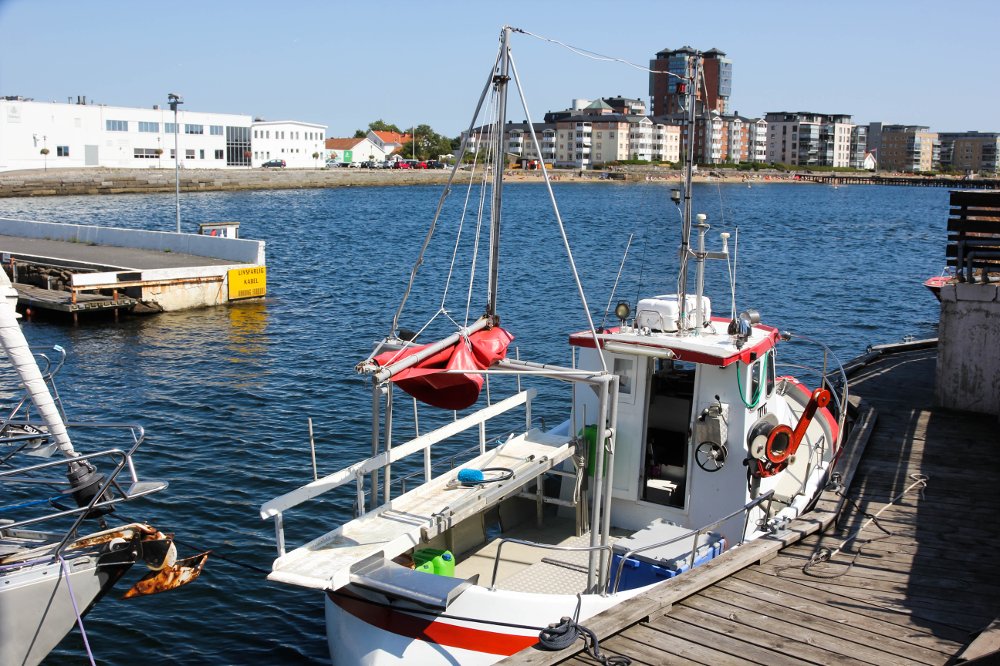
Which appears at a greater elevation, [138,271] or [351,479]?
[138,271]

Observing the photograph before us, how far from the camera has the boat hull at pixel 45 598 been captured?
971 centimetres

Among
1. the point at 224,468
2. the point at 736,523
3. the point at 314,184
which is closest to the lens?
the point at 736,523

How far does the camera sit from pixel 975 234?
1786 centimetres

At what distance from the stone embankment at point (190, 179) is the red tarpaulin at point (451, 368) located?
105 meters

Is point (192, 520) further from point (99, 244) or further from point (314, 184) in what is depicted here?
point (314, 184)

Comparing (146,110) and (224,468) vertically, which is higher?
(146,110)

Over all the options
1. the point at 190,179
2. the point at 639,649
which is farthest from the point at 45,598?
the point at 190,179

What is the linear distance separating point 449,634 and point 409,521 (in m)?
1.65

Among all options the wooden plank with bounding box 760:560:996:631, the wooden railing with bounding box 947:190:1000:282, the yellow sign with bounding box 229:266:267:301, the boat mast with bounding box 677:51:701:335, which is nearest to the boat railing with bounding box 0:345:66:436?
the boat mast with bounding box 677:51:701:335

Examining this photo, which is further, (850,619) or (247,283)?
(247,283)

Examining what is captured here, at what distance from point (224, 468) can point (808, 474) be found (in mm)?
11716

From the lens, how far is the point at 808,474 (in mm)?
12586

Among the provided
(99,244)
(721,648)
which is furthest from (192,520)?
(99,244)

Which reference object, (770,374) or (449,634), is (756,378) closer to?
(770,374)
